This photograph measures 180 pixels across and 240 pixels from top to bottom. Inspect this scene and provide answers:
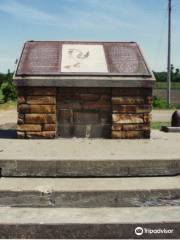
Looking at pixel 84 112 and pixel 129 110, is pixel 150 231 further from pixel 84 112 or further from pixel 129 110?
pixel 84 112

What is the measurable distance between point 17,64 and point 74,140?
154 centimetres

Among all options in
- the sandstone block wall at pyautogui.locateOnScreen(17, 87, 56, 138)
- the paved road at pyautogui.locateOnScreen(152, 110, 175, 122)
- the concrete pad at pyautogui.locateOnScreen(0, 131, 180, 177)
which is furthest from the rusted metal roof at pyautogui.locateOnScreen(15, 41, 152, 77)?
the paved road at pyautogui.locateOnScreen(152, 110, 175, 122)

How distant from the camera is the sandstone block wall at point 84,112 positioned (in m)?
7.23

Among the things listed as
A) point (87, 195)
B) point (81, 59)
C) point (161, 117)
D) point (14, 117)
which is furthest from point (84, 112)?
point (161, 117)

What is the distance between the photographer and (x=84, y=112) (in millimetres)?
7418

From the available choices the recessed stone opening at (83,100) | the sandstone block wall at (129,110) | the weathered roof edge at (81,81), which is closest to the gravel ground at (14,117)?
the recessed stone opening at (83,100)

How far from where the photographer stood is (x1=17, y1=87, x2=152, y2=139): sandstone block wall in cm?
723

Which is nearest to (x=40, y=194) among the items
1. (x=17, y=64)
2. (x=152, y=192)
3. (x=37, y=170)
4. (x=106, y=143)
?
(x=37, y=170)

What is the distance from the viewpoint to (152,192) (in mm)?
4633

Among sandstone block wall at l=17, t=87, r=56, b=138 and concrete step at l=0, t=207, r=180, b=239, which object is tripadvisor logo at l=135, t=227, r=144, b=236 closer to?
concrete step at l=0, t=207, r=180, b=239

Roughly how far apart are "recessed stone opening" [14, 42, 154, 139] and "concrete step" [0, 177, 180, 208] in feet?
8.46

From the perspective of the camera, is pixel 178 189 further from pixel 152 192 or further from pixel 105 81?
pixel 105 81

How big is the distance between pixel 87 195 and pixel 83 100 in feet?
9.86

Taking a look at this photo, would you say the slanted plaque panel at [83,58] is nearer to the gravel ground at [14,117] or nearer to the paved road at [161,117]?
the gravel ground at [14,117]
